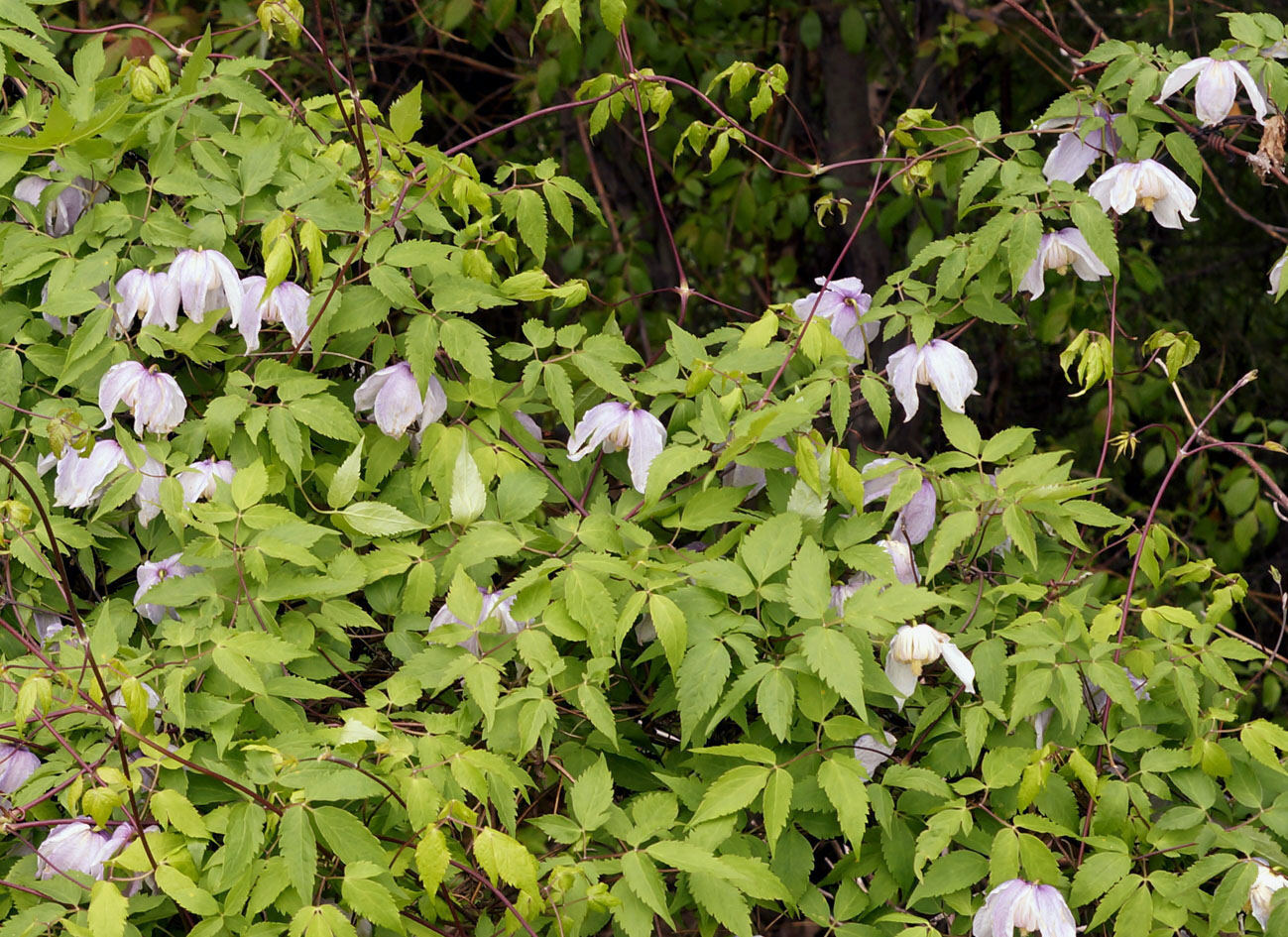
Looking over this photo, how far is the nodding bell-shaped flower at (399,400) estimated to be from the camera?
1521 millimetres

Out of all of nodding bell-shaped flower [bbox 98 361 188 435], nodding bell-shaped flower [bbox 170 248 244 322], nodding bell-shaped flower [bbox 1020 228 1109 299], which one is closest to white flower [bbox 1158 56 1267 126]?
nodding bell-shaped flower [bbox 1020 228 1109 299]

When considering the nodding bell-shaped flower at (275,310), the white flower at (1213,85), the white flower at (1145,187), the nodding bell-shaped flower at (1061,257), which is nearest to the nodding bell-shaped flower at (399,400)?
the nodding bell-shaped flower at (275,310)

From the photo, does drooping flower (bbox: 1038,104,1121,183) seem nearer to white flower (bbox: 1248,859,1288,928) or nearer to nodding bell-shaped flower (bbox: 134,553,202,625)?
white flower (bbox: 1248,859,1288,928)

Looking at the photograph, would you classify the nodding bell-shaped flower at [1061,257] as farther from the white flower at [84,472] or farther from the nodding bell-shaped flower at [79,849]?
the nodding bell-shaped flower at [79,849]

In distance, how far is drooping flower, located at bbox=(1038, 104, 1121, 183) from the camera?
1.73 m

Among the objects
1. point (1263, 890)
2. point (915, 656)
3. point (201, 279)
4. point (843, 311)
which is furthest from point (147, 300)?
point (1263, 890)

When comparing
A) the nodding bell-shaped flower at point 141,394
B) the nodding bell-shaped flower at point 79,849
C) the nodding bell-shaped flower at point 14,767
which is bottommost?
the nodding bell-shaped flower at point 79,849

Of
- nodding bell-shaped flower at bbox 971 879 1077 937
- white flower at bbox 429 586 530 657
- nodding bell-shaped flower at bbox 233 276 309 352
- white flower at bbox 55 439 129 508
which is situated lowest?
nodding bell-shaped flower at bbox 971 879 1077 937

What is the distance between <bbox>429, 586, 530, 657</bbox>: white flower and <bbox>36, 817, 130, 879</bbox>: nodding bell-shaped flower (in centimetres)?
39

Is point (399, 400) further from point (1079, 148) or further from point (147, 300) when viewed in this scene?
point (1079, 148)

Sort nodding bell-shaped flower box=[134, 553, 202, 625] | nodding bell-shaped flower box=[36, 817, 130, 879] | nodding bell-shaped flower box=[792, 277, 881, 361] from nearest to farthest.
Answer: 1. nodding bell-shaped flower box=[36, 817, 130, 879]
2. nodding bell-shaped flower box=[134, 553, 202, 625]
3. nodding bell-shaped flower box=[792, 277, 881, 361]

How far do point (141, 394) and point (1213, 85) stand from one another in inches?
54.5

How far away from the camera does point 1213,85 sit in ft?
5.41

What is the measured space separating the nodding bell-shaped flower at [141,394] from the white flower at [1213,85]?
1.30m
